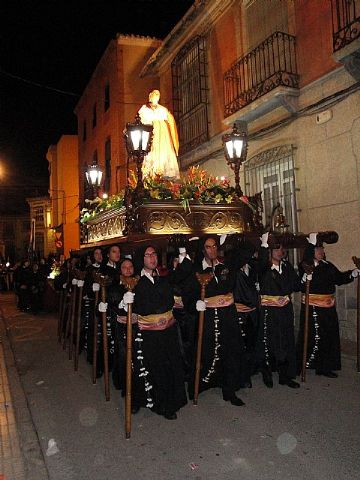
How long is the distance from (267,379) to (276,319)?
0.87 meters

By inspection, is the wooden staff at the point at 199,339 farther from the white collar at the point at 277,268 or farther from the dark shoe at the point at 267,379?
the white collar at the point at 277,268

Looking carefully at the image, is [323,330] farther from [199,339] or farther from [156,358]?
[156,358]

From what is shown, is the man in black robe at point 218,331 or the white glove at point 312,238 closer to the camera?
the man in black robe at point 218,331

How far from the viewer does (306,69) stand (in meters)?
8.89

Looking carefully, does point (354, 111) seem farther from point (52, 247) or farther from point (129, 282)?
point (52, 247)

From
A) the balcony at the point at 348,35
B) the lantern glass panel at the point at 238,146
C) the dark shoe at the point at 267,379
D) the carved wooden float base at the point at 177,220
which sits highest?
the balcony at the point at 348,35

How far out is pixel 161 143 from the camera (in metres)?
8.39

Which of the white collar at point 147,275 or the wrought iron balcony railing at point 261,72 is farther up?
the wrought iron balcony railing at point 261,72

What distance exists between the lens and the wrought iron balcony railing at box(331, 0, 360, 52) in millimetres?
7175

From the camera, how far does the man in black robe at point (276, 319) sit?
5.86 meters

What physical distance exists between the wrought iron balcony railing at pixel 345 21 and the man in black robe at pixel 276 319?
4167 mm

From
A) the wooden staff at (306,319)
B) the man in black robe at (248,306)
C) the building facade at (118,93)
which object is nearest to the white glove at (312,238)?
the wooden staff at (306,319)

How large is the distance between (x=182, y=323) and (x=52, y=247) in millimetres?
34863

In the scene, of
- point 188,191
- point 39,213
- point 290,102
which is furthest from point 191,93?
point 39,213
